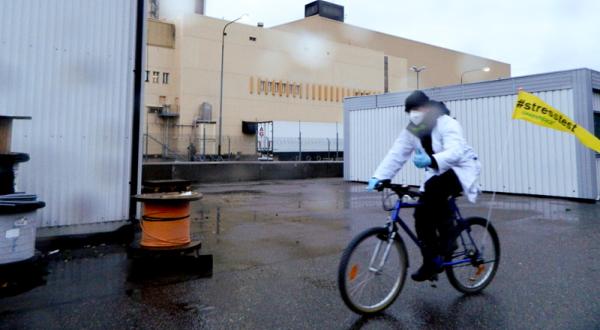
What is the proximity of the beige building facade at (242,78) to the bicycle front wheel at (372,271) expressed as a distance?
82.2ft

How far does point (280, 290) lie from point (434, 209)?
1.68m

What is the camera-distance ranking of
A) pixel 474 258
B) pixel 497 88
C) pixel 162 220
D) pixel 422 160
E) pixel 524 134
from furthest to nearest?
pixel 497 88, pixel 524 134, pixel 162 220, pixel 474 258, pixel 422 160

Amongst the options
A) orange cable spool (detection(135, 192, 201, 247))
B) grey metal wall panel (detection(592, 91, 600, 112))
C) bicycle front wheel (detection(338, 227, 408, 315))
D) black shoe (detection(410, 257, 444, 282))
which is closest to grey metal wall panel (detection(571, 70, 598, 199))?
grey metal wall panel (detection(592, 91, 600, 112))

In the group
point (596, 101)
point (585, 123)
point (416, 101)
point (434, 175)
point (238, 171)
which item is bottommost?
point (434, 175)

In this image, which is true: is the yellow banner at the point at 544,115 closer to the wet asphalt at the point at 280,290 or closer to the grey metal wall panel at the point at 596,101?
the wet asphalt at the point at 280,290

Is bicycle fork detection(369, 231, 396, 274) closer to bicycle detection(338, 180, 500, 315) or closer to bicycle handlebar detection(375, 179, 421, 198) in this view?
bicycle detection(338, 180, 500, 315)

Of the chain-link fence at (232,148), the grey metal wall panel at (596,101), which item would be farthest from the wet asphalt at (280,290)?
the chain-link fence at (232,148)

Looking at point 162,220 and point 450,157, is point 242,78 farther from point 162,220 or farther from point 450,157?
point 450,157

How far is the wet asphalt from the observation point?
3320mm

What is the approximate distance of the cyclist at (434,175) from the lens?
140 inches

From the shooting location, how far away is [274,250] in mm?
5715

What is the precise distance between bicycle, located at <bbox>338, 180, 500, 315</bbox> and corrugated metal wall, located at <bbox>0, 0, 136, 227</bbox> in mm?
4407

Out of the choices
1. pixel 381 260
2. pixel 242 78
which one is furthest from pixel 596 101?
pixel 242 78

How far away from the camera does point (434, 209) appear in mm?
3648
